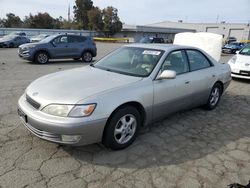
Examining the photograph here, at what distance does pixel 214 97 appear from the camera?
223 inches

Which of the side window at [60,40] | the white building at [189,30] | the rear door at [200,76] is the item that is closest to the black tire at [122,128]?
the rear door at [200,76]

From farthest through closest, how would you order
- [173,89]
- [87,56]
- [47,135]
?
[87,56] < [173,89] < [47,135]

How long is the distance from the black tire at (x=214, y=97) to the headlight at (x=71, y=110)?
10.8 feet

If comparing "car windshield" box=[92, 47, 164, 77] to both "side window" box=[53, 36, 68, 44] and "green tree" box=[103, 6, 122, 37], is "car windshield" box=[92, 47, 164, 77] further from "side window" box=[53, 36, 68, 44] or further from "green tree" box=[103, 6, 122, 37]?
"green tree" box=[103, 6, 122, 37]

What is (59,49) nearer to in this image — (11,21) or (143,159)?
(143,159)

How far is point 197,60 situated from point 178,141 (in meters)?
1.84

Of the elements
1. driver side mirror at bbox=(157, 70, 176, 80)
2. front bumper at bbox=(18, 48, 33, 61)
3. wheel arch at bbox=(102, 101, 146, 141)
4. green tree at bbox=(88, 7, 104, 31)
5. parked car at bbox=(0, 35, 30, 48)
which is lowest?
parked car at bbox=(0, 35, 30, 48)

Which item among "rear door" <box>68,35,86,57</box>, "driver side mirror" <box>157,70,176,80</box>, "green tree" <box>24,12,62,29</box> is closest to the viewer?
"driver side mirror" <box>157,70,176,80</box>

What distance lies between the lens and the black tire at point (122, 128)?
3344mm

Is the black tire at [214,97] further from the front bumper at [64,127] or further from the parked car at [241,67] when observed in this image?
the parked car at [241,67]

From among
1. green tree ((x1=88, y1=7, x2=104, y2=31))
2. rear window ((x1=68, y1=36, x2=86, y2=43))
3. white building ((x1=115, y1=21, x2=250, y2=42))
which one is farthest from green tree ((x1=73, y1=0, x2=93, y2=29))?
rear window ((x1=68, y1=36, x2=86, y2=43))

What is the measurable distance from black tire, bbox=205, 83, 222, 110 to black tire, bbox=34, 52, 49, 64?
9101 mm

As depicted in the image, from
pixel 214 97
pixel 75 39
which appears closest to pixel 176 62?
pixel 214 97

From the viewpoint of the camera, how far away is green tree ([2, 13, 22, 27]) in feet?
205
